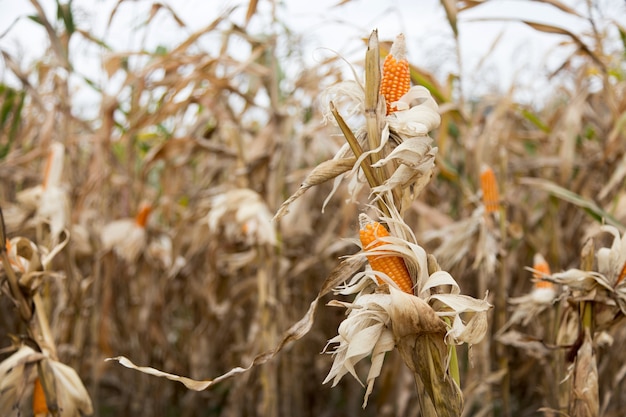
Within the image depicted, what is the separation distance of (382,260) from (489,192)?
3.39 ft

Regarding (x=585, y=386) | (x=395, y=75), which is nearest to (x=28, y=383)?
(x=395, y=75)

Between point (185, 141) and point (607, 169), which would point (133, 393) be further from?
point (607, 169)

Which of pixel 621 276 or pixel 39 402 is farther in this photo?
pixel 39 402

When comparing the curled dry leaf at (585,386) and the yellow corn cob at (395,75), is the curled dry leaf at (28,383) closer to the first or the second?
the yellow corn cob at (395,75)

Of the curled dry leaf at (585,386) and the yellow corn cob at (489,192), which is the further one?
the yellow corn cob at (489,192)

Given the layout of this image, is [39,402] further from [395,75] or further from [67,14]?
[67,14]

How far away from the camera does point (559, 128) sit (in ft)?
7.86

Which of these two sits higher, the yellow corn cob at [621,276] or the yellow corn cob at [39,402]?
the yellow corn cob at [621,276]

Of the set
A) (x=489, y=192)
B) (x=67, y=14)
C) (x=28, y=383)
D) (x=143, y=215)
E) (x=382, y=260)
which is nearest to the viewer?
(x=382, y=260)

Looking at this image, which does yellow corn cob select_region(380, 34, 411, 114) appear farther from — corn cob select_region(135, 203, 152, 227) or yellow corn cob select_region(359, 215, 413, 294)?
corn cob select_region(135, 203, 152, 227)

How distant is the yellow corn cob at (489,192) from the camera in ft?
5.72

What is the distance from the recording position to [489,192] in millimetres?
1757

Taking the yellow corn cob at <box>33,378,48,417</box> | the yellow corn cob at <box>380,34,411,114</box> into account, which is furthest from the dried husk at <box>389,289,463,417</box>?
the yellow corn cob at <box>33,378,48,417</box>

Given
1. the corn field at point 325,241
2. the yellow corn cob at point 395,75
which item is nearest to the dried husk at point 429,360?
the corn field at point 325,241
